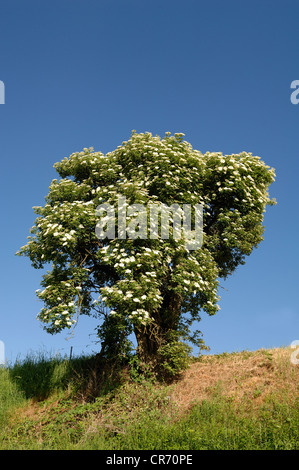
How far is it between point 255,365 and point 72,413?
7.00 metres

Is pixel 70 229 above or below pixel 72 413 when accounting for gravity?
above

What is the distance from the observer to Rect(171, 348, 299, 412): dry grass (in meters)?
13.6

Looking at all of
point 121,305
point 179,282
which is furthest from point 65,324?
point 179,282

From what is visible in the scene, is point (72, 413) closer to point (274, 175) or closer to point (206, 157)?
point (206, 157)

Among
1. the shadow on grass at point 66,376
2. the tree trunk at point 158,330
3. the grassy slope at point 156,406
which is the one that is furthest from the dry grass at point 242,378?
the shadow on grass at point 66,376

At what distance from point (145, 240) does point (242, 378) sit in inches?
243

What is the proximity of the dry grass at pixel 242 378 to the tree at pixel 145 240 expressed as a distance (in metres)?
1.09

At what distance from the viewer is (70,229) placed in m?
15.8

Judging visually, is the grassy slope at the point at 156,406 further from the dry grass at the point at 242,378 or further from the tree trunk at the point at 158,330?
the tree trunk at the point at 158,330

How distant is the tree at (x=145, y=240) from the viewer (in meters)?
14.7

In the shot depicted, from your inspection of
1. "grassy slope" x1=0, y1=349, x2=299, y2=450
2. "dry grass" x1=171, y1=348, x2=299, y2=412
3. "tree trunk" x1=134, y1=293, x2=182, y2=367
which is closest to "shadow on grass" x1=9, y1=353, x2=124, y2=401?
"grassy slope" x1=0, y1=349, x2=299, y2=450

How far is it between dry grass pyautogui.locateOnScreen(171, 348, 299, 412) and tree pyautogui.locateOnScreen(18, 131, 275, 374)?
3.58ft

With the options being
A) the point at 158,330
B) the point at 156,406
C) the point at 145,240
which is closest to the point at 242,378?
the point at 156,406

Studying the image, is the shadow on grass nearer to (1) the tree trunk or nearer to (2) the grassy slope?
(2) the grassy slope
